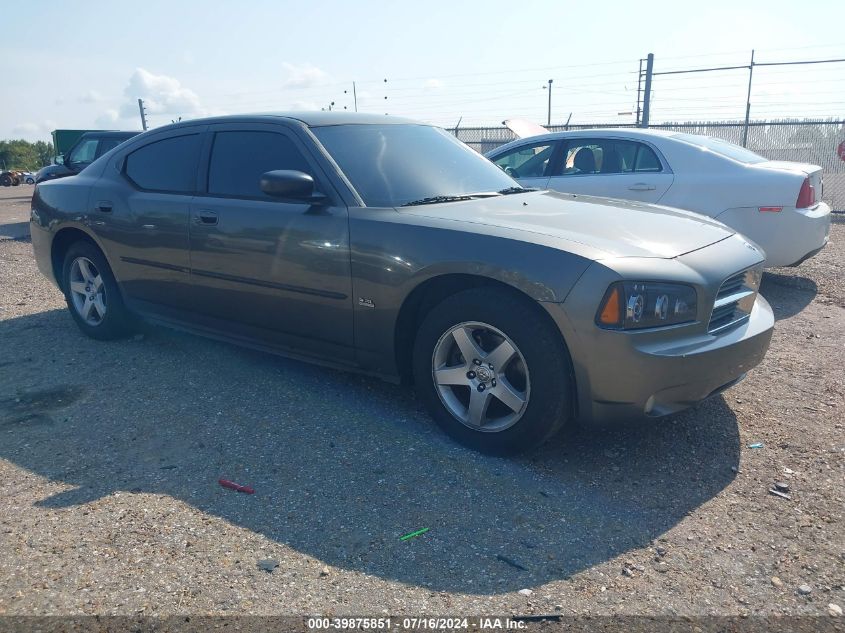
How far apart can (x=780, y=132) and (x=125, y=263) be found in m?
12.8

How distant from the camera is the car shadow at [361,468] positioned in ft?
9.16

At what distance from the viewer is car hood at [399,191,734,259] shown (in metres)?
3.36

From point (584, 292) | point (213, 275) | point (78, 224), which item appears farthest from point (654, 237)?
point (78, 224)

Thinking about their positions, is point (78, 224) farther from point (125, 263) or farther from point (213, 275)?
point (213, 275)

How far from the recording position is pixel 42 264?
19.1 feet

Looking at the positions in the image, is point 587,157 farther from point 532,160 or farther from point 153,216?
point 153,216

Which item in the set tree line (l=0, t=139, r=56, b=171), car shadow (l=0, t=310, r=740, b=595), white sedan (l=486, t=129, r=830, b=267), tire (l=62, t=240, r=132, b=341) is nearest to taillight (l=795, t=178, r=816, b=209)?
white sedan (l=486, t=129, r=830, b=267)

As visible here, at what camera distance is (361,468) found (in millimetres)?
3420

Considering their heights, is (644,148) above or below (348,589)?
above

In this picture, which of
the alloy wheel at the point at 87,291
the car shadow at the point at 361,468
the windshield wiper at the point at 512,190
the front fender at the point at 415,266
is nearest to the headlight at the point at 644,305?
the front fender at the point at 415,266

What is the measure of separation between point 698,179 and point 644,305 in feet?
13.5

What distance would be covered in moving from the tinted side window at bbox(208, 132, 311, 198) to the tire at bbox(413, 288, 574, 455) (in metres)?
1.35

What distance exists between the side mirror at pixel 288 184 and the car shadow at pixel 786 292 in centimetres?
407

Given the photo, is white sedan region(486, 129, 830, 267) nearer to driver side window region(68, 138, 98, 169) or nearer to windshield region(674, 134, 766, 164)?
windshield region(674, 134, 766, 164)
